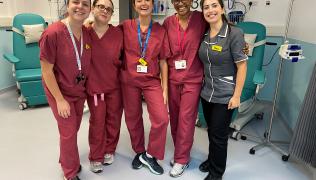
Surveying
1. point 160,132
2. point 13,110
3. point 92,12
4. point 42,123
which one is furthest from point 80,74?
point 13,110

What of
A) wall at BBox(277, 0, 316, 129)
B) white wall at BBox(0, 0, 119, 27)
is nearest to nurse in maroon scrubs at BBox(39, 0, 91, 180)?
wall at BBox(277, 0, 316, 129)

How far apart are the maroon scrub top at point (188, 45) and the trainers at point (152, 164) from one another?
26.5 inches

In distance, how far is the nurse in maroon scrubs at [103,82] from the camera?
1.78 metres

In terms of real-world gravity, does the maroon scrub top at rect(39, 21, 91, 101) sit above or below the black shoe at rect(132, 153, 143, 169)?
above

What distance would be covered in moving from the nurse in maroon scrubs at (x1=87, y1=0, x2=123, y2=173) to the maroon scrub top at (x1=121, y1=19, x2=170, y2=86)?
6 cm

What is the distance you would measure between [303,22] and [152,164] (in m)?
2.02

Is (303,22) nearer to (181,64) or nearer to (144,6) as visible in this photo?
(181,64)

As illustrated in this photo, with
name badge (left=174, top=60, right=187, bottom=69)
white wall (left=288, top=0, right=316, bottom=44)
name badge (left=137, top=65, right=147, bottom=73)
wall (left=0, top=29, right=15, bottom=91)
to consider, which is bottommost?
wall (left=0, top=29, right=15, bottom=91)

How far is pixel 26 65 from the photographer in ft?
11.0

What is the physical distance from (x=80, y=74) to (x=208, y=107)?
930 mm

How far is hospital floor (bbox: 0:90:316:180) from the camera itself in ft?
6.59

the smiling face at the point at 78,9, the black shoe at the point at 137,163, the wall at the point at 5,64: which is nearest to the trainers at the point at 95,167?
the black shoe at the point at 137,163

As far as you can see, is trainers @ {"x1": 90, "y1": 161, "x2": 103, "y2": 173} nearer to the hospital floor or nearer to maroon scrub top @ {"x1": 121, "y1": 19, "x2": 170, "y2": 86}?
the hospital floor

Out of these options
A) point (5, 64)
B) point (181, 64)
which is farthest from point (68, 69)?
point (5, 64)
